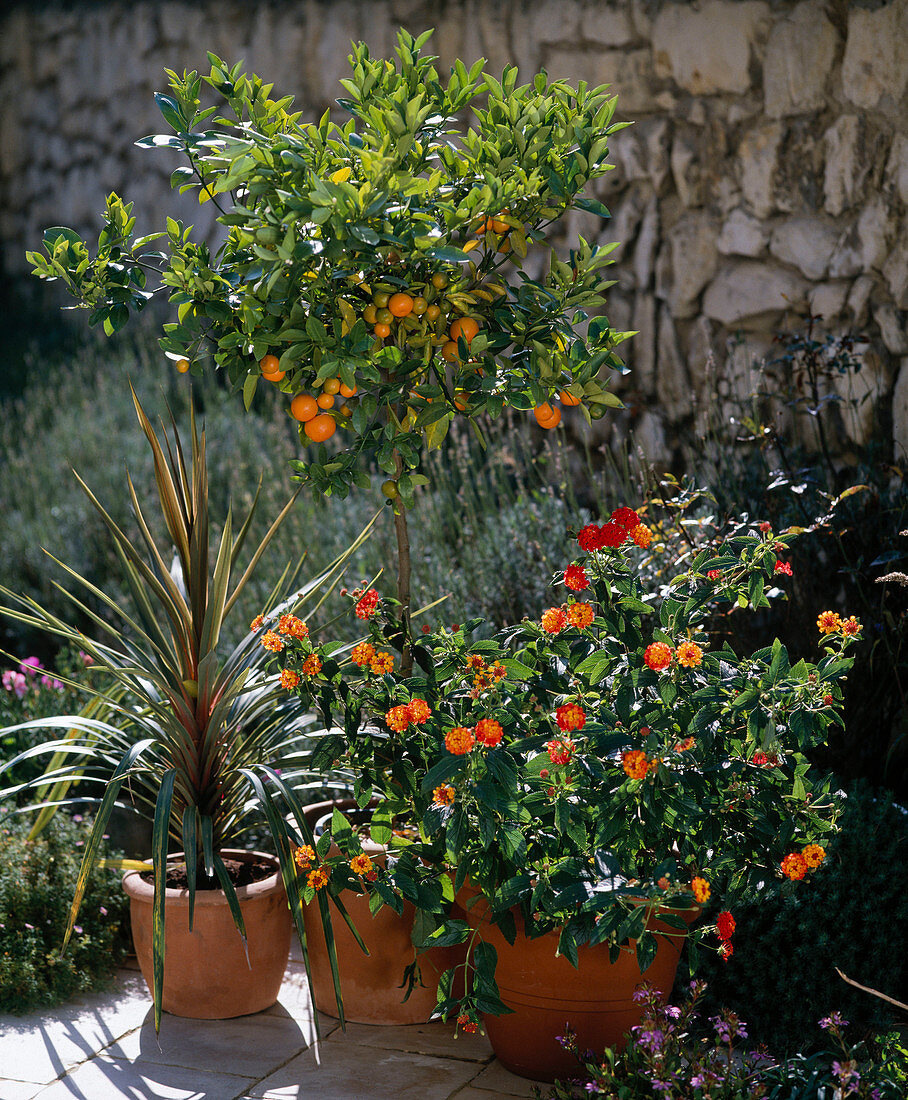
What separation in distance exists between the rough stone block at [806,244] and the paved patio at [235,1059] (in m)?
2.89

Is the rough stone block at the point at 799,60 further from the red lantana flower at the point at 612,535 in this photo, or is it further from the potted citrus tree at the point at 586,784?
the red lantana flower at the point at 612,535

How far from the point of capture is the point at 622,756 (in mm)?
1911

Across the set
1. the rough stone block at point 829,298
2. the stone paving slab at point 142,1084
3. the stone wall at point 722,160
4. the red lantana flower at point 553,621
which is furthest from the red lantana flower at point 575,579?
the rough stone block at point 829,298

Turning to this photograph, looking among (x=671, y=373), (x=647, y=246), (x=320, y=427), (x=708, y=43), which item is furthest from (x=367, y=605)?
(x=708, y=43)

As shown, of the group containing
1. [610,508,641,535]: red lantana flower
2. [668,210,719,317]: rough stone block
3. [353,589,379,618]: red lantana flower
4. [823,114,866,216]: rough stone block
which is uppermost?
[823,114,866,216]: rough stone block

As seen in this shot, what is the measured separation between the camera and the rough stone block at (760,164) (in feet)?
13.1

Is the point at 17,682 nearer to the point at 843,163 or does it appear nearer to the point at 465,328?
the point at 465,328

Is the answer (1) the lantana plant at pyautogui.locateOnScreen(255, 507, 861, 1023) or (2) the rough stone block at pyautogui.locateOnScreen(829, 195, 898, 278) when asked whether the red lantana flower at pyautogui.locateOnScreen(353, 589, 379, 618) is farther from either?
(2) the rough stone block at pyautogui.locateOnScreen(829, 195, 898, 278)

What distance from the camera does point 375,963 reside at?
7.93ft

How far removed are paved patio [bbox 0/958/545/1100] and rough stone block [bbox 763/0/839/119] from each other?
10.9 feet

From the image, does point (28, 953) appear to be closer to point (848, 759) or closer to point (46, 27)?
point (848, 759)

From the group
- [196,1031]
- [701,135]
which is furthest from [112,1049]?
[701,135]

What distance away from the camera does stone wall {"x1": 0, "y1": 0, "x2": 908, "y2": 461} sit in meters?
3.67

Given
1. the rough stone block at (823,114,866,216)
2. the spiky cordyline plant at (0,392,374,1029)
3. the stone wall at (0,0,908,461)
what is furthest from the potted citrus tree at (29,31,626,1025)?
the rough stone block at (823,114,866,216)
